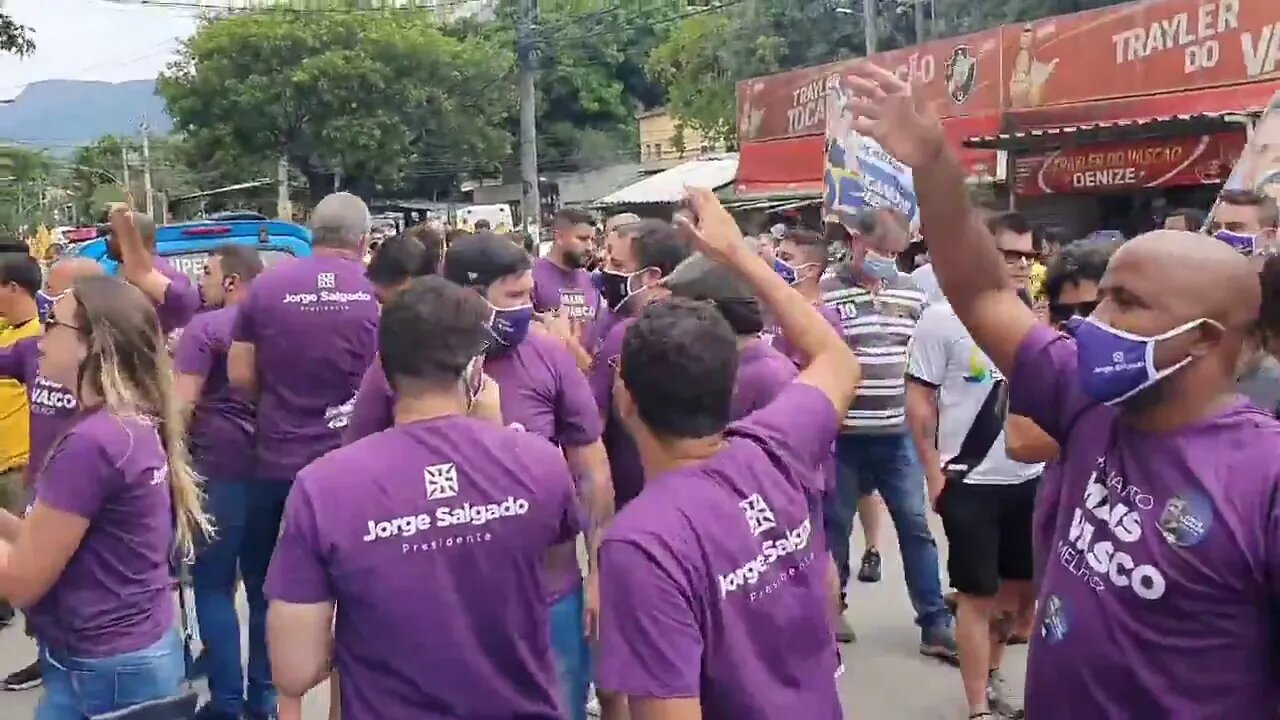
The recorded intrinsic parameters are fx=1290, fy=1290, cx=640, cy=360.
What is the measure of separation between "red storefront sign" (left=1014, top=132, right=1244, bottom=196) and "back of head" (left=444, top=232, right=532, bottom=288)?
42.9ft

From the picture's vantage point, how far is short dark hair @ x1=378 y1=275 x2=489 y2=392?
8.91ft

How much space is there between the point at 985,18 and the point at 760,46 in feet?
24.2

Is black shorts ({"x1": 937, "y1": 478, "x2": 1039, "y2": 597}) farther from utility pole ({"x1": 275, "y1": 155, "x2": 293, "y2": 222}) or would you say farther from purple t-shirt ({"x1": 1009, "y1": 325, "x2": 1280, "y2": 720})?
utility pole ({"x1": 275, "y1": 155, "x2": 293, "y2": 222})

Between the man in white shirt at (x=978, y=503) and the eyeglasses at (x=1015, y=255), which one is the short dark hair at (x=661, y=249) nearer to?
the man in white shirt at (x=978, y=503)

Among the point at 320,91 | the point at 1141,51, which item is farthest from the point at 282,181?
the point at 1141,51

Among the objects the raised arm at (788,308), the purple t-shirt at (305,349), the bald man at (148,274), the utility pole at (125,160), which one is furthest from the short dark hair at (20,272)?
the utility pole at (125,160)

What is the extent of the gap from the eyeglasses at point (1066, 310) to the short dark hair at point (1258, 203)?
5.62 feet

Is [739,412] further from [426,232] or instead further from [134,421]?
[426,232]

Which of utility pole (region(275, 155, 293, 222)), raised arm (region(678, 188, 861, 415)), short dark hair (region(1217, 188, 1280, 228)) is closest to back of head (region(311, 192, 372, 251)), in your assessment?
raised arm (region(678, 188, 861, 415))

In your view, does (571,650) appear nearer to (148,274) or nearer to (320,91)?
(148,274)

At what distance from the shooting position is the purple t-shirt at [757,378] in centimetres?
385

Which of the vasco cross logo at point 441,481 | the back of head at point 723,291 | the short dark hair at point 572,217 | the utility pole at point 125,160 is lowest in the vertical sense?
the vasco cross logo at point 441,481

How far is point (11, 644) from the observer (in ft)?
21.6

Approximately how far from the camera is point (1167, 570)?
229cm
